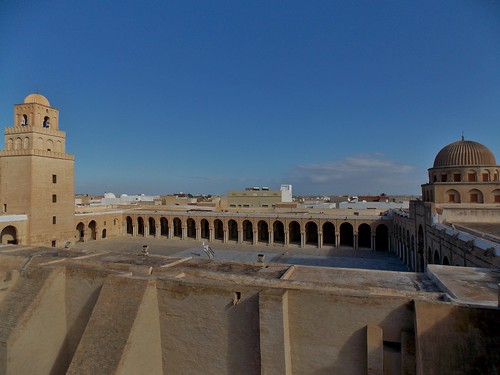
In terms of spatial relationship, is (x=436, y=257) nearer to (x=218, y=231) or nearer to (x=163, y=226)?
(x=218, y=231)

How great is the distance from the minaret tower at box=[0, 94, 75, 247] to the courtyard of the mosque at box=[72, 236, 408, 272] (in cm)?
361

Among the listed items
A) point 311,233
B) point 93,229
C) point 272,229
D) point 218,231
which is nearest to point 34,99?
point 93,229

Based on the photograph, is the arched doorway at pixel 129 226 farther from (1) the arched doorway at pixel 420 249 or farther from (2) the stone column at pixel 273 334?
(2) the stone column at pixel 273 334

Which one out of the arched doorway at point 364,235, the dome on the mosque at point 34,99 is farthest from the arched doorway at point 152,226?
the arched doorway at point 364,235

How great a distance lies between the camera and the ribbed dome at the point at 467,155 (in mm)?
24094

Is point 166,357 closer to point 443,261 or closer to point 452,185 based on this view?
point 443,261

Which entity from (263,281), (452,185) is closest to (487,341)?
(263,281)

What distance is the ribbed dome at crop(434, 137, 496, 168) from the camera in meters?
24.1

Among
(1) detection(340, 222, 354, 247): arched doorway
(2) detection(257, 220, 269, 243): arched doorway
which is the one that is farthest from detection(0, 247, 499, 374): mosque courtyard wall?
(1) detection(340, 222, 354, 247): arched doorway

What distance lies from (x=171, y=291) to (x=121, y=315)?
147cm

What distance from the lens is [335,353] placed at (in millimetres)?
7965

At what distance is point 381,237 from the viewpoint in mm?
35250

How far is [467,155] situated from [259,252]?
62.7 feet

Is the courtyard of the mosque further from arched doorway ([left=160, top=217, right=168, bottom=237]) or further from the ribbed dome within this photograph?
the ribbed dome
